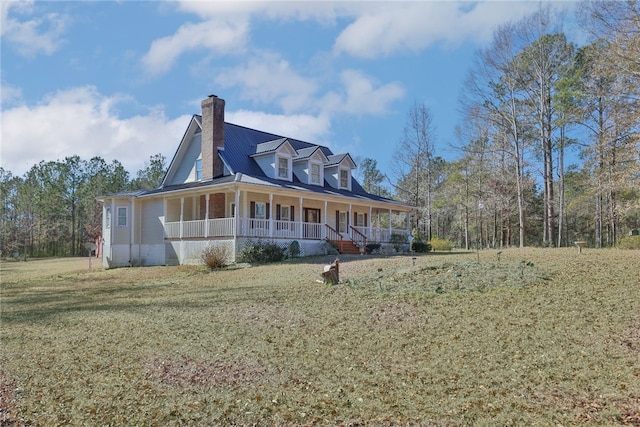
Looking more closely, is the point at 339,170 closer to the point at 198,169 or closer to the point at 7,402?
the point at 198,169

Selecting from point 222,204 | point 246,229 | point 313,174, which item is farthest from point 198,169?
point 246,229

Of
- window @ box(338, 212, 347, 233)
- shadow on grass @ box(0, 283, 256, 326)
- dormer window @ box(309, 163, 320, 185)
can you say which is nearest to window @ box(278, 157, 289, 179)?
dormer window @ box(309, 163, 320, 185)

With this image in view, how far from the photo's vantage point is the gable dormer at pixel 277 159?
2677 centimetres

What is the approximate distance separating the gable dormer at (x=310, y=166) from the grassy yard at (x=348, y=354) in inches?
621

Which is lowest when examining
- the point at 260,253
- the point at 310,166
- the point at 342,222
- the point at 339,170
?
the point at 260,253

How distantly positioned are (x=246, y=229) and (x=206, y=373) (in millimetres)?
16170

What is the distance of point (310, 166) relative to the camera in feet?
92.8

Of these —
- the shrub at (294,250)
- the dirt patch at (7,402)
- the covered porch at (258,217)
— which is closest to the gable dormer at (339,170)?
the covered porch at (258,217)

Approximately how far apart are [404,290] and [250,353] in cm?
524

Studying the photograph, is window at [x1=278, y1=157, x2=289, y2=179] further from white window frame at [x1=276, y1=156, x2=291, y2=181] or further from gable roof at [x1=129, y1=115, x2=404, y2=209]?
gable roof at [x1=129, y1=115, x2=404, y2=209]

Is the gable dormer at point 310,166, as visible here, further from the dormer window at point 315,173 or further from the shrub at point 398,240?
the shrub at point 398,240

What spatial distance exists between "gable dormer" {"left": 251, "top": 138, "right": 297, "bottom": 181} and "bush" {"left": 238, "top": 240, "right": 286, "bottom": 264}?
6.29 m

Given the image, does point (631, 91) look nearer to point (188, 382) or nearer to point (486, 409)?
point (486, 409)

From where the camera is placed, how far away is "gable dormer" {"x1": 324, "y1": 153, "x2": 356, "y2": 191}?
100ft
